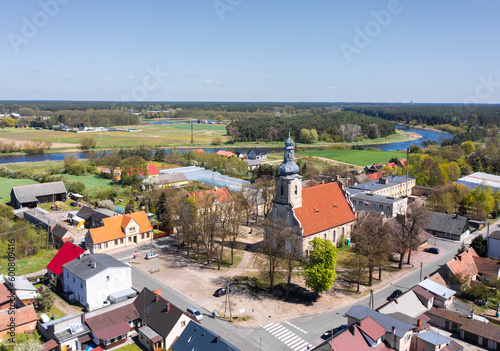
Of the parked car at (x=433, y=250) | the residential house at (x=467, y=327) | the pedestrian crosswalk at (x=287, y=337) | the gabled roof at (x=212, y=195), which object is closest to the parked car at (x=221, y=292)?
the pedestrian crosswalk at (x=287, y=337)

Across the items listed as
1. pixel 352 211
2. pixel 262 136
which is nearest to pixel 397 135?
pixel 262 136

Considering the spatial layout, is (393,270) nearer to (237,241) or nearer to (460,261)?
(460,261)

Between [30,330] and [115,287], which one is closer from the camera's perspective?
[30,330]

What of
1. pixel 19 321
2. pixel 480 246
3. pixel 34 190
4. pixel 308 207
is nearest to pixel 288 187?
pixel 308 207

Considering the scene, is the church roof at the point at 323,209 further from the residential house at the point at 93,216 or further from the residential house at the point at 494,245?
the residential house at the point at 93,216

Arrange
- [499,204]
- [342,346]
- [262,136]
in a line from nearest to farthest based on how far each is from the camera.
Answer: [342,346] < [499,204] < [262,136]

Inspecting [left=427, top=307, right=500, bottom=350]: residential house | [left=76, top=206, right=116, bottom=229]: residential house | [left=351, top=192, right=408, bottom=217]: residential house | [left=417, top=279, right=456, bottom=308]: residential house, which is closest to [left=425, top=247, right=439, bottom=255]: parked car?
[left=351, top=192, right=408, bottom=217]: residential house

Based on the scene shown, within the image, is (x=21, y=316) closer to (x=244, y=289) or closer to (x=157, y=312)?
(x=157, y=312)
